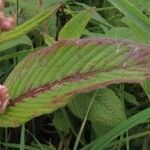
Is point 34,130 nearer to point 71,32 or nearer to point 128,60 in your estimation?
point 71,32

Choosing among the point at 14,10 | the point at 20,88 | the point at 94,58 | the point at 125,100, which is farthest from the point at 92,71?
the point at 14,10

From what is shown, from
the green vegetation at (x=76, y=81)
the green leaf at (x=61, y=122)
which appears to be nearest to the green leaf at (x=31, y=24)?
the green vegetation at (x=76, y=81)

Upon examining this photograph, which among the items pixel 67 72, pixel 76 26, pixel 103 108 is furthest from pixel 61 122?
pixel 67 72

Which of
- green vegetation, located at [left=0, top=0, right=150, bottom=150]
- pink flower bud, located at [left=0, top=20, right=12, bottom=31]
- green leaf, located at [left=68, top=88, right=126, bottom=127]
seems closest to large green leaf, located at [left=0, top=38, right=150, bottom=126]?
green vegetation, located at [left=0, top=0, right=150, bottom=150]

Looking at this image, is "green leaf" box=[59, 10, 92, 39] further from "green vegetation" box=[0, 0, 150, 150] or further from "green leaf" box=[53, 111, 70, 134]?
"green leaf" box=[53, 111, 70, 134]

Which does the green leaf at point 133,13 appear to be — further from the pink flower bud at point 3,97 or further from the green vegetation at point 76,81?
the pink flower bud at point 3,97

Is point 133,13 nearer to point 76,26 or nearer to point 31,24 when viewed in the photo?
point 76,26

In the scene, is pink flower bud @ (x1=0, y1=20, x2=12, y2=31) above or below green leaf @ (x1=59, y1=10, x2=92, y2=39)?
above
